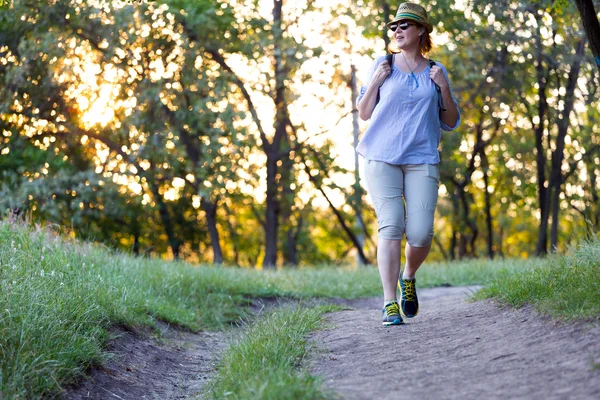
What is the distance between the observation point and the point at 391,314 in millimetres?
5898

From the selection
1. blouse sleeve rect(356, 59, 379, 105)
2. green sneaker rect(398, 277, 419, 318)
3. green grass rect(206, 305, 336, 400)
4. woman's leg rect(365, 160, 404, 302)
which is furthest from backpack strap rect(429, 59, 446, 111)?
green grass rect(206, 305, 336, 400)

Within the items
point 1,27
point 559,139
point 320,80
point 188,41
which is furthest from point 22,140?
point 559,139

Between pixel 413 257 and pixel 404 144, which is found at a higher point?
pixel 404 144

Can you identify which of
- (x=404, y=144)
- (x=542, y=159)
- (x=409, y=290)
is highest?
(x=542, y=159)

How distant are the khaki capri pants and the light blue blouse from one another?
0.08m

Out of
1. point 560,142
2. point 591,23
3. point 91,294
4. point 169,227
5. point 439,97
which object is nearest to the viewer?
point 439,97

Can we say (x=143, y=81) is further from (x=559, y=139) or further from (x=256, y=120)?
(x=559, y=139)

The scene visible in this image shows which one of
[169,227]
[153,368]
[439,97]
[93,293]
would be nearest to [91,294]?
[93,293]

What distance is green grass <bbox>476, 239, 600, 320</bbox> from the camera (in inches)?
192

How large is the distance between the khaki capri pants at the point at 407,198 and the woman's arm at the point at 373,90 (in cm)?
41

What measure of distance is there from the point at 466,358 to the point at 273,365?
1076 mm

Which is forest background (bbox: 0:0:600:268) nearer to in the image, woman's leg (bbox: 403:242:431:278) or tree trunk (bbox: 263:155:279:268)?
tree trunk (bbox: 263:155:279:268)

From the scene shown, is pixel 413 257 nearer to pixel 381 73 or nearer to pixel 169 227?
pixel 381 73

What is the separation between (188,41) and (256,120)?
2.61 metres
